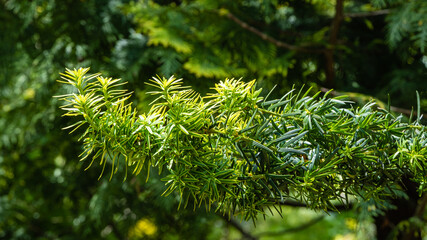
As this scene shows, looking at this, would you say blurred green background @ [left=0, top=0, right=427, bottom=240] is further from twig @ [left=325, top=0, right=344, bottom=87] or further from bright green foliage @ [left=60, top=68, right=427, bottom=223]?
bright green foliage @ [left=60, top=68, right=427, bottom=223]

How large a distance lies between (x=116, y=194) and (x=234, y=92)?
1249 mm

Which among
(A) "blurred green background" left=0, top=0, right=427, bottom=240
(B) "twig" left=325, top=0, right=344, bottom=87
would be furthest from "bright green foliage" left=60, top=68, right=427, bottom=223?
(B) "twig" left=325, top=0, right=344, bottom=87

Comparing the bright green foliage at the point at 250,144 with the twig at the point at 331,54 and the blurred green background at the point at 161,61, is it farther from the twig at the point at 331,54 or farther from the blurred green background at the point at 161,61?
the twig at the point at 331,54

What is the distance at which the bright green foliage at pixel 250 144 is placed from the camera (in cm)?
37

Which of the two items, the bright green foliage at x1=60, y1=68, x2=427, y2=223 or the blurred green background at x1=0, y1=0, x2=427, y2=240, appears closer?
the bright green foliage at x1=60, y1=68, x2=427, y2=223

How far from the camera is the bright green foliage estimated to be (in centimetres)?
37

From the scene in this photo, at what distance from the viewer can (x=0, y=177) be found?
2.12 metres

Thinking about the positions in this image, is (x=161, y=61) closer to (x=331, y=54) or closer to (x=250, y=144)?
(x=331, y=54)

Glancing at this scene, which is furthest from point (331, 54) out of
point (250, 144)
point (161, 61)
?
point (250, 144)

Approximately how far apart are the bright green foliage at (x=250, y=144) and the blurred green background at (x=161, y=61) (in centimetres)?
44

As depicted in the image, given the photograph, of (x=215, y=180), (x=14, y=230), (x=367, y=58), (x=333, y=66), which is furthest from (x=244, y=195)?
(x=14, y=230)

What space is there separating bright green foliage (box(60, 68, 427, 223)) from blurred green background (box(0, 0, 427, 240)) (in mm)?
442

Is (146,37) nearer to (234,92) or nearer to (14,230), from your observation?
(234,92)

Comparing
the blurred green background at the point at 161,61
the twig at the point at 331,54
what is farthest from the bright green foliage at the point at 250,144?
the twig at the point at 331,54
